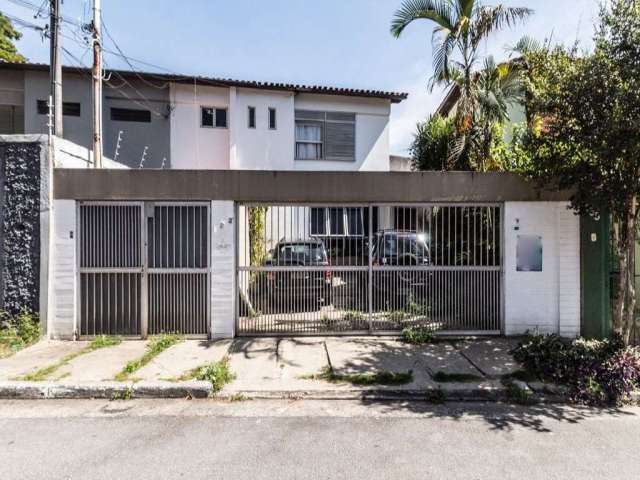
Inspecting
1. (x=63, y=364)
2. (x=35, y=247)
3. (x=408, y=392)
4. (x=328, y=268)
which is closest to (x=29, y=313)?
(x=35, y=247)

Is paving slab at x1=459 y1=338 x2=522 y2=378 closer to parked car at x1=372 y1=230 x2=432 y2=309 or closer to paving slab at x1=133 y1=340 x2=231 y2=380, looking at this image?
parked car at x1=372 y1=230 x2=432 y2=309

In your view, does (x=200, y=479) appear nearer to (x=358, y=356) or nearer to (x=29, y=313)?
(x=358, y=356)

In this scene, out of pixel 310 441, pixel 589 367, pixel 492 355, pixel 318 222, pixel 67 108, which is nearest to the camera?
pixel 310 441

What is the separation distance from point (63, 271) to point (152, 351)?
2.30 metres

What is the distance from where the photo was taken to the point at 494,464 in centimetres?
329

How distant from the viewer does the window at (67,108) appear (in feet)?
42.6

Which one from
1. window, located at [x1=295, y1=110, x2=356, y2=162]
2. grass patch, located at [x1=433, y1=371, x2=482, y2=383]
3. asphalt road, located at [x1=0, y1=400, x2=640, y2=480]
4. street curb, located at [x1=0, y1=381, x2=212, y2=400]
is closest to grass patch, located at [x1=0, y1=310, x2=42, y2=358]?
street curb, located at [x1=0, y1=381, x2=212, y2=400]

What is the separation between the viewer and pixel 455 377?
503 centimetres

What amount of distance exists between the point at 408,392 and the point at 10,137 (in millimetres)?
7571

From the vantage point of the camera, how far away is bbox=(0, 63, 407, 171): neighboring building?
13188 mm

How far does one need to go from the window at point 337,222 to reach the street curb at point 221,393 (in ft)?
9.60

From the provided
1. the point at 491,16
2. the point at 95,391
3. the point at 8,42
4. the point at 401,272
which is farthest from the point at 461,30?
the point at 8,42

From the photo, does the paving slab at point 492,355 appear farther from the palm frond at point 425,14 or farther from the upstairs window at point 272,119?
the upstairs window at point 272,119

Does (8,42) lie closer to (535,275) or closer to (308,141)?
(308,141)
